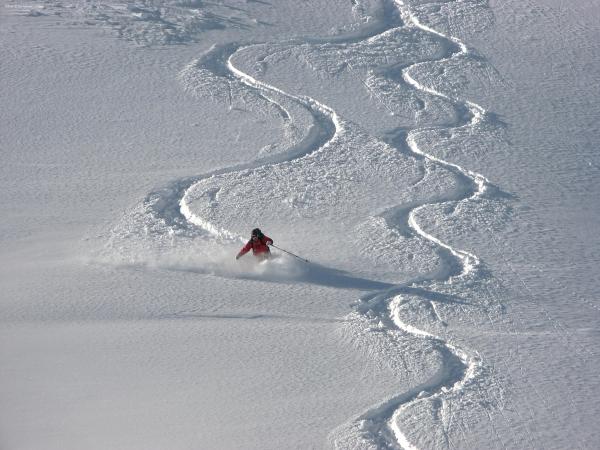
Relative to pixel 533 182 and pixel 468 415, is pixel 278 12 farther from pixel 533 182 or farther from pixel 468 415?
pixel 468 415

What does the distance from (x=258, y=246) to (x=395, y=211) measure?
256 cm

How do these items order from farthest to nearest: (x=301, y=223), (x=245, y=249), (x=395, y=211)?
(x=395, y=211), (x=301, y=223), (x=245, y=249)

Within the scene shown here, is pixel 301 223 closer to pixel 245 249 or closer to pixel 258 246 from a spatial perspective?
pixel 258 246

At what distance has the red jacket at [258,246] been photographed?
11930 mm

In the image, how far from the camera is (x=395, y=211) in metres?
13.5

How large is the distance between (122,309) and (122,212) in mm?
2739

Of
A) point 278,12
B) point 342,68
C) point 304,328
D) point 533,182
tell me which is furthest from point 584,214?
point 278,12

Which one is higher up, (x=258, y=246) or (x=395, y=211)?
(x=395, y=211)

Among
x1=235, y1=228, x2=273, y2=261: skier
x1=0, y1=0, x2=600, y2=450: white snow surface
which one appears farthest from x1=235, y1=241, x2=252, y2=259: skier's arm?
x1=0, y1=0, x2=600, y2=450: white snow surface

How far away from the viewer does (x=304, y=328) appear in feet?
35.0

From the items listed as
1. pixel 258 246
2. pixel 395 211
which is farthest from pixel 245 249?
pixel 395 211

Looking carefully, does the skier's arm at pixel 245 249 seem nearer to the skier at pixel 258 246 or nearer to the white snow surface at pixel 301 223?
the skier at pixel 258 246

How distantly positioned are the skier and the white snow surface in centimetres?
18

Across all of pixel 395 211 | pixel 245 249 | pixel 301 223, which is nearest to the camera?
pixel 245 249
